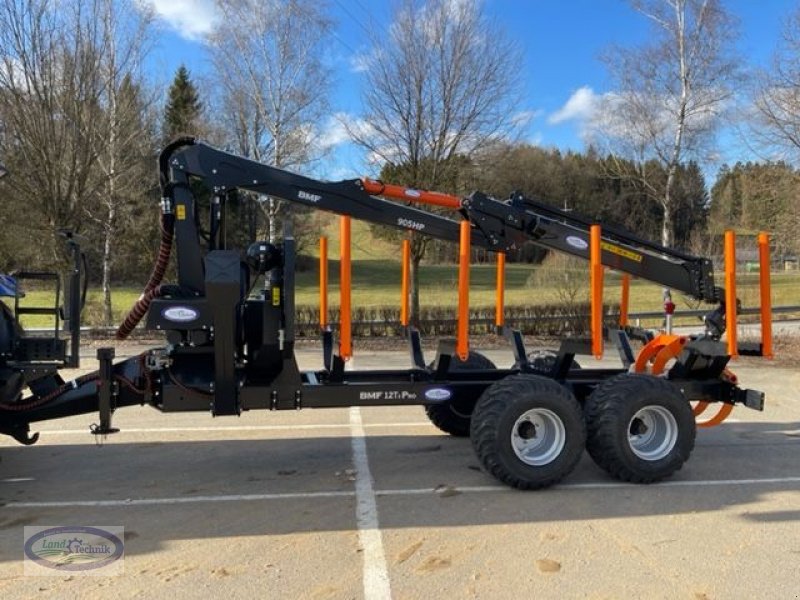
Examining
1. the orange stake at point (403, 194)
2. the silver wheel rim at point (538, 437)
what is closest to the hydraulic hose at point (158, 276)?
the orange stake at point (403, 194)

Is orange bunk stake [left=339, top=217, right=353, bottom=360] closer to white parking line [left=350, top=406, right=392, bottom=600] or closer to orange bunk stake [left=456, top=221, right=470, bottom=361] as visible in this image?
orange bunk stake [left=456, top=221, right=470, bottom=361]

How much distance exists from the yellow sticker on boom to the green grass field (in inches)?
108

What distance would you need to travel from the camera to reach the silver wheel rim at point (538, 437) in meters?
5.40

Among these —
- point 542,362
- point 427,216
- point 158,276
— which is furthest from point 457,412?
point 158,276

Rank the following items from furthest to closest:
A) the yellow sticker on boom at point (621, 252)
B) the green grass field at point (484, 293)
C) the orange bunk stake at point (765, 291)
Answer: the green grass field at point (484, 293) → the yellow sticker on boom at point (621, 252) → the orange bunk stake at point (765, 291)

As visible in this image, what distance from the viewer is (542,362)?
22.9 feet

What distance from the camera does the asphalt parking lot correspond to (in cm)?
386

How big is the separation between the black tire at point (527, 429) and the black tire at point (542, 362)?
0.98 metres

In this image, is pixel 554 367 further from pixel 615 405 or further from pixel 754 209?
pixel 754 209

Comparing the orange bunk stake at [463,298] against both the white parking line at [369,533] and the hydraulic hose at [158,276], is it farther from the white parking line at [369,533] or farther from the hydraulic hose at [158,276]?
the hydraulic hose at [158,276]

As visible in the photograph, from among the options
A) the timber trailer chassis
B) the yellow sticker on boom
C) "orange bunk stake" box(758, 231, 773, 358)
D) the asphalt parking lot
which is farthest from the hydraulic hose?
"orange bunk stake" box(758, 231, 773, 358)

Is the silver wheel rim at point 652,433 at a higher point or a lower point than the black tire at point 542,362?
lower

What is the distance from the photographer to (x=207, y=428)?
7.64m

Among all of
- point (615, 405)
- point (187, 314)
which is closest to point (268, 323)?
point (187, 314)
